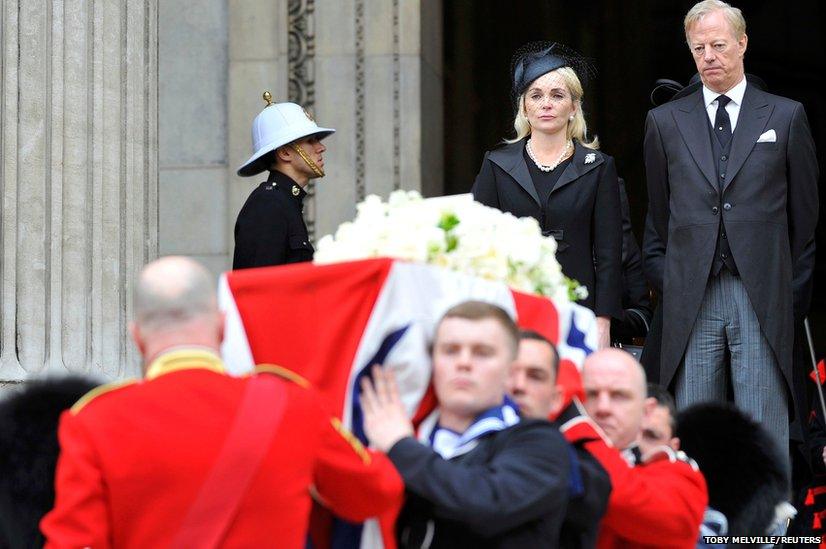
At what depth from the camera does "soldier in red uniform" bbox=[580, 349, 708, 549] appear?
536 cm

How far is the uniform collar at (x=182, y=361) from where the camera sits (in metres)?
4.39

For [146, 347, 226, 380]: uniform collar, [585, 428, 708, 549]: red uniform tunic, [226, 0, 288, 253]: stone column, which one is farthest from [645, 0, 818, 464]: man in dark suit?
[146, 347, 226, 380]: uniform collar

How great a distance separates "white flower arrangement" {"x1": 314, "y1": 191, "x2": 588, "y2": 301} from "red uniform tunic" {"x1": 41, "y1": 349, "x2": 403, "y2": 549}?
3.65 feet

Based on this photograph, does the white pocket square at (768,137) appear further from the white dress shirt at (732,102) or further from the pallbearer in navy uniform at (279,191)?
the pallbearer in navy uniform at (279,191)

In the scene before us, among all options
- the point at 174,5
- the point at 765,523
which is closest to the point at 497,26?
the point at 174,5

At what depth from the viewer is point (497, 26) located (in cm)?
1467

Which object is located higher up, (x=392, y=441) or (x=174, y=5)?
(x=174, y=5)

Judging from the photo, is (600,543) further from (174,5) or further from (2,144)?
(174,5)

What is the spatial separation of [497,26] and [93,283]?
22.4ft

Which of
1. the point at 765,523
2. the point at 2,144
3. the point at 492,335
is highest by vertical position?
the point at 2,144

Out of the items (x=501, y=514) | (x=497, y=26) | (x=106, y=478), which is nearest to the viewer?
(x=106, y=478)

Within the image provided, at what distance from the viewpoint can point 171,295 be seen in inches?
173

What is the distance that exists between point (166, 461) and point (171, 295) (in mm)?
429

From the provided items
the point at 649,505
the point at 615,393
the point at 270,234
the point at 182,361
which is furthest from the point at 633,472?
the point at 270,234
